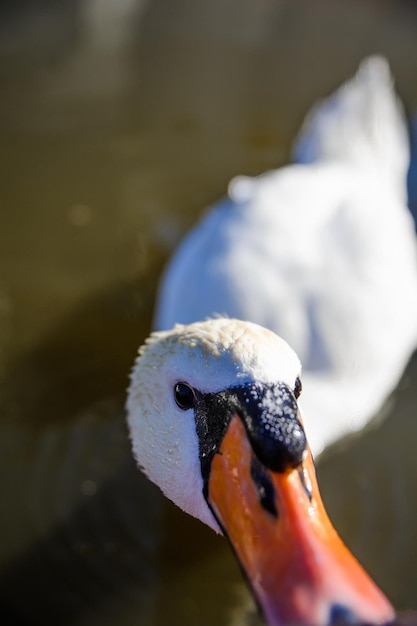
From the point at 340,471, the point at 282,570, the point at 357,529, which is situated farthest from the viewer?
the point at 340,471

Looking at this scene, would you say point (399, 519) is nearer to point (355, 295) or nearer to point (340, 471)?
point (340, 471)

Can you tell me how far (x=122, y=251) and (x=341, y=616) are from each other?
104 inches

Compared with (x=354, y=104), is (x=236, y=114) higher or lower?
higher

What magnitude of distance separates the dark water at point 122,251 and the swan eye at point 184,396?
3.17ft

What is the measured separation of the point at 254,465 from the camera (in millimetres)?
1668

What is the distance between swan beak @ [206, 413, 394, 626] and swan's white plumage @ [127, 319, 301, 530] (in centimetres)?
12

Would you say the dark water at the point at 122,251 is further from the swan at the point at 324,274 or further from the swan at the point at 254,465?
the swan at the point at 254,465

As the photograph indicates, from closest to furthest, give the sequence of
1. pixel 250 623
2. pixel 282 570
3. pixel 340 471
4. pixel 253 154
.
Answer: pixel 282 570, pixel 250 623, pixel 340 471, pixel 253 154

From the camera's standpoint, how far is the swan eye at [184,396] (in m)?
1.92

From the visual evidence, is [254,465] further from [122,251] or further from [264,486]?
[122,251]

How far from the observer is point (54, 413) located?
123 inches

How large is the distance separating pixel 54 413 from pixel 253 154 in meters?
1.99

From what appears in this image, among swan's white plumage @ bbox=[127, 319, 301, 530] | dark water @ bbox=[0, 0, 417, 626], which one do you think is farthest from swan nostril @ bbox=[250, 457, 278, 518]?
dark water @ bbox=[0, 0, 417, 626]

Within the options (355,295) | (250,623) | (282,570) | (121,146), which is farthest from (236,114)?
(282,570)
